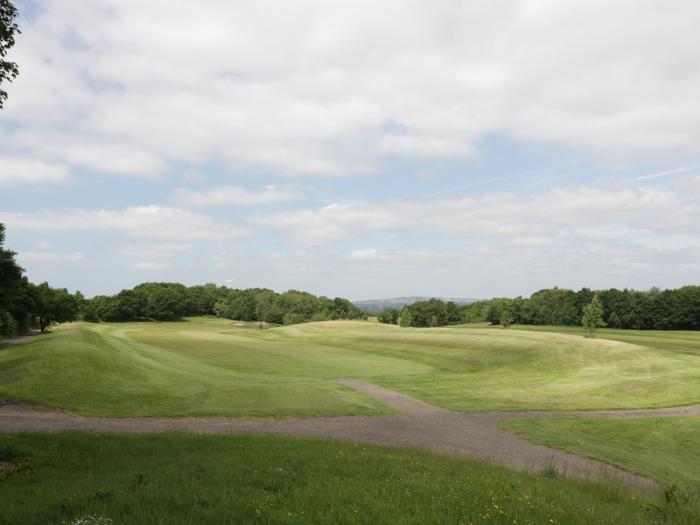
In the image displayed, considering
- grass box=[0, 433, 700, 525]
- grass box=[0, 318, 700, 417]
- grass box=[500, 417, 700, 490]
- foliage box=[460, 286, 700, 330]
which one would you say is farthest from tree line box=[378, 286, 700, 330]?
grass box=[0, 433, 700, 525]

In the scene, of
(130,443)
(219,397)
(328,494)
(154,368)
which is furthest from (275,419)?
(154,368)

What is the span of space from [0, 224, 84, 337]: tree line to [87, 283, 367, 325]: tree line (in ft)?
150

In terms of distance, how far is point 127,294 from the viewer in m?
157

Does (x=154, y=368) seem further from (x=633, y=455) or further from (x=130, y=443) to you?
(x=633, y=455)

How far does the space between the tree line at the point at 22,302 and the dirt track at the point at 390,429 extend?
37.5m

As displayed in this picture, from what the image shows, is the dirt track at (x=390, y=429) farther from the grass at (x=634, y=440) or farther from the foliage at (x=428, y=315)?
the foliage at (x=428, y=315)

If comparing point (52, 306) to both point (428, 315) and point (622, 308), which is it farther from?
point (622, 308)

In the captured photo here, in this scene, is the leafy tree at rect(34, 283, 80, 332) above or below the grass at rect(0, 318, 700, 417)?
above

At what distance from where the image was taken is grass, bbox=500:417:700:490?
19.2 meters

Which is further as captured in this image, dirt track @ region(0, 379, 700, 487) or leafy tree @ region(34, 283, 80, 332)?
leafy tree @ region(34, 283, 80, 332)

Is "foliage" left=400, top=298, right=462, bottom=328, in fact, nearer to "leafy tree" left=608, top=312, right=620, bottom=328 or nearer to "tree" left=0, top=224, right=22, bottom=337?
"leafy tree" left=608, top=312, right=620, bottom=328

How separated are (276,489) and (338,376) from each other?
121 feet

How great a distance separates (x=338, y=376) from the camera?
4588cm

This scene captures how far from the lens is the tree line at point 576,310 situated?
11431 cm
